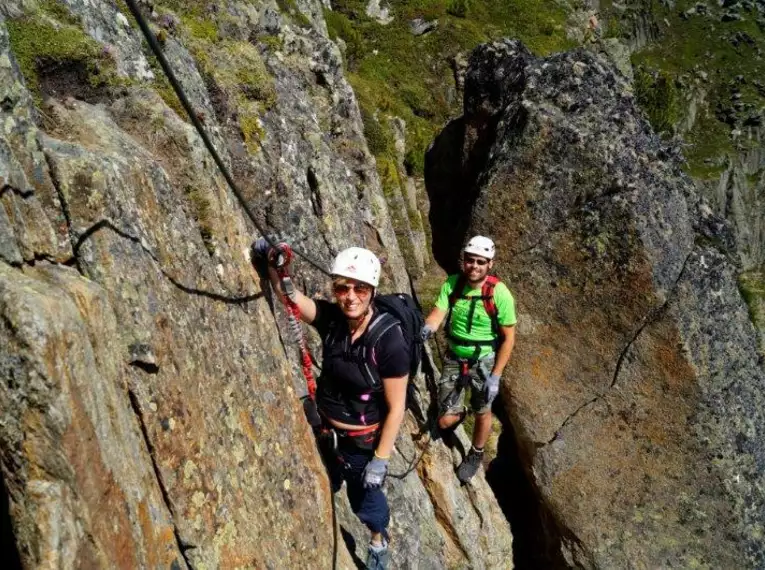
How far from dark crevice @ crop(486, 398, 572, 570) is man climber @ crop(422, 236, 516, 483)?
11.1 feet

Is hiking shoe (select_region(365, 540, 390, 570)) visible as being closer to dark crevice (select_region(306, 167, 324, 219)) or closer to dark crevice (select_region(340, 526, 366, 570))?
dark crevice (select_region(340, 526, 366, 570))

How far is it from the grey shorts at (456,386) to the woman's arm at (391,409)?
442 cm

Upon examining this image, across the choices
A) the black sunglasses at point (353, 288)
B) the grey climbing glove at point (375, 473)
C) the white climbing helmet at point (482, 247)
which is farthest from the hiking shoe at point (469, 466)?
the black sunglasses at point (353, 288)

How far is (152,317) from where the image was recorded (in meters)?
6.32

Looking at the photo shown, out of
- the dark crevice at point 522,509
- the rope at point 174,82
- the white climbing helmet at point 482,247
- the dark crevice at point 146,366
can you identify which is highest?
the rope at point 174,82

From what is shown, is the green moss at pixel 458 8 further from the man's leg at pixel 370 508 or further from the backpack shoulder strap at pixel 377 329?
the man's leg at pixel 370 508

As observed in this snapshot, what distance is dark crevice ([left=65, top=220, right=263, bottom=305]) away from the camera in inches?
231

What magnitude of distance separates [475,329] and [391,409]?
444 centimetres

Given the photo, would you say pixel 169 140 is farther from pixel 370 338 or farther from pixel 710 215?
pixel 710 215

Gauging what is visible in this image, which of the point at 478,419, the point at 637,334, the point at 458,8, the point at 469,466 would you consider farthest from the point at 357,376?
the point at 458,8

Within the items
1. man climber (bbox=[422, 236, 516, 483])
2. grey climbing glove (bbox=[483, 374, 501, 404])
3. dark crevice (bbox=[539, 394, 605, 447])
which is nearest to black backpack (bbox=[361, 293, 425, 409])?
man climber (bbox=[422, 236, 516, 483])

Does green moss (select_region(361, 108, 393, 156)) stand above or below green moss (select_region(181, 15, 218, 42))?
below

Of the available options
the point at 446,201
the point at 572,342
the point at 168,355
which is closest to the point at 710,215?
the point at 572,342

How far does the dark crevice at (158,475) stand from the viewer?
19.7 feet
